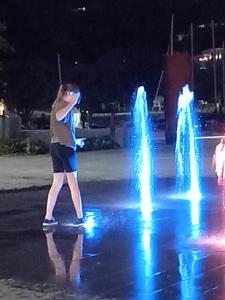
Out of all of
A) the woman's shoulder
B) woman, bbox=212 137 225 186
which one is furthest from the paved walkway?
the woman's shoulder

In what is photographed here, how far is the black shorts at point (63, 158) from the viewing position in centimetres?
904

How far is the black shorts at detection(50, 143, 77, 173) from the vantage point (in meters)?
9.04

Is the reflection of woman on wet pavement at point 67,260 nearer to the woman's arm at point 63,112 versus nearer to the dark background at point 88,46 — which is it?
the woman's arm at point 63,112

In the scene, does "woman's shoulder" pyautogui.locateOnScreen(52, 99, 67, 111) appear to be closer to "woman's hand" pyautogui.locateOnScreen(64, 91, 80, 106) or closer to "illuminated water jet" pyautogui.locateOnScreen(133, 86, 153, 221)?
"woman's hand" pyautogui.locateOnScreen(64, 91, 80, 106)

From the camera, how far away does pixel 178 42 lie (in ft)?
167

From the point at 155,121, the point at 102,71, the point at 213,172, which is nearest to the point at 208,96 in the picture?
the point at 155,121

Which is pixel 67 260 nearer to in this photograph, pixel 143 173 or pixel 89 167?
pixel 143 173

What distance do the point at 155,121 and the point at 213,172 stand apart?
130 ft

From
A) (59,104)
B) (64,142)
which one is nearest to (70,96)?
(59,104)

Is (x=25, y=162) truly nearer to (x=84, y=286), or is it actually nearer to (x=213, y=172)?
(x=213, y=172)

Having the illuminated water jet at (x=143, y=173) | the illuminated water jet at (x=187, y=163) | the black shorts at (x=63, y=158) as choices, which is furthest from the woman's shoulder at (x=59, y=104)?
the illuminated water jet at (x=187, y=163)

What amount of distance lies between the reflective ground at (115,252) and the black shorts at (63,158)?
71 centimetres

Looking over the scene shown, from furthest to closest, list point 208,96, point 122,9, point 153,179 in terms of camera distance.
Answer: point 208,96 < point 122,9 < point 153,179

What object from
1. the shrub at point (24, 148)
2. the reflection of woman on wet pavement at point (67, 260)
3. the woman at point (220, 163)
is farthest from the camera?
the shrub at point (24, 148)
